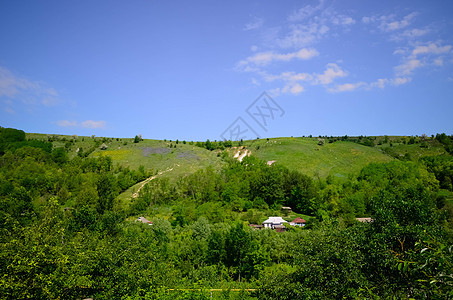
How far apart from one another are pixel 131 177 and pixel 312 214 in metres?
64.0

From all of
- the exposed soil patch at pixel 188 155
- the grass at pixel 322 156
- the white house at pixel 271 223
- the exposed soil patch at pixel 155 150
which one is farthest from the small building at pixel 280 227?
the exposed soil patch at pixel 155 150

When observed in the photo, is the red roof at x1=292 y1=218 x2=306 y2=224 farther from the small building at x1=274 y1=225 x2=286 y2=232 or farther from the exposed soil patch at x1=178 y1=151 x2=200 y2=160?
the exposed soil patch at x1=178 y1=151 x2=200 y2=160

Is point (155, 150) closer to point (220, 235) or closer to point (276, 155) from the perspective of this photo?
point (276, 155)

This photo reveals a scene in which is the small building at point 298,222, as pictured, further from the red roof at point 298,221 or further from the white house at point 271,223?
the white house at point 271,223

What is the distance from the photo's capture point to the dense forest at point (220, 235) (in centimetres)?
1577

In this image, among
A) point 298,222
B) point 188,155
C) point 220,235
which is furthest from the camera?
point 188,155

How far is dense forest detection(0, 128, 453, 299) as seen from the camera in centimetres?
1577

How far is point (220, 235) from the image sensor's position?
1908 inches

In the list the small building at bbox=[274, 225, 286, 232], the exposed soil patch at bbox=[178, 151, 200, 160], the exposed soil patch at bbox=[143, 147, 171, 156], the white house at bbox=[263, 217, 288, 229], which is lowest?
the small building at bbox=[274, 225, 286, 232]

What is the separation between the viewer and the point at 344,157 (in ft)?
422

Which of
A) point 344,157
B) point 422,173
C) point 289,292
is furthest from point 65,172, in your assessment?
point 422,173

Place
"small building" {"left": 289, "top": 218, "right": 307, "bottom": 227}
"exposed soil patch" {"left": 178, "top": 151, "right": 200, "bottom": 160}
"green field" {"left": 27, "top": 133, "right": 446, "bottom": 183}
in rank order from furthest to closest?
"exposed soil patch" {"left": 178, "top": 151, "right": 200, "bottom": 160}, "green field" {"left": 27, "top": 133, "right": 446, "bottom": 183}, "small building" {"left": 289, "top": 218, "right": 307, "bottom": 227}

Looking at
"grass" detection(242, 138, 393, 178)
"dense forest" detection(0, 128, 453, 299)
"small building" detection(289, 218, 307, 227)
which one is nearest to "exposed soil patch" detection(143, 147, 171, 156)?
"dense forest" detection(0, 128, 453, 299)

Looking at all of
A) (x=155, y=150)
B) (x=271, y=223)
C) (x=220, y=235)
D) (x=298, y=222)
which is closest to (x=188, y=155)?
(x=155, y=150)
